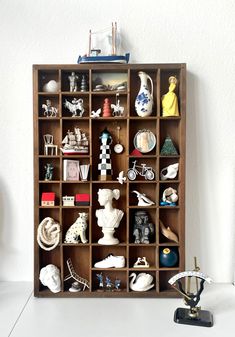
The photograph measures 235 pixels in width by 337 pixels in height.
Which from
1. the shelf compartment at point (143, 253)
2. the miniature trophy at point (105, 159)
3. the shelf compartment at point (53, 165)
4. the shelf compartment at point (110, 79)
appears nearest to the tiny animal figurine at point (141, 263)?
the shelf compartment at point (143, 253)

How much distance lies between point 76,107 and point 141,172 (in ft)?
1.14

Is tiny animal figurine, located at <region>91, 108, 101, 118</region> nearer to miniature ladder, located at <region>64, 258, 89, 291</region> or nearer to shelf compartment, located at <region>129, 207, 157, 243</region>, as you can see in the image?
shelf compartment, located at <region>129, 207, 157, 243</region>

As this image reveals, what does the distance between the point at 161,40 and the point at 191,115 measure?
0.31 metres

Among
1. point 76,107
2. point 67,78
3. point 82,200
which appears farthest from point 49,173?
point 67,78

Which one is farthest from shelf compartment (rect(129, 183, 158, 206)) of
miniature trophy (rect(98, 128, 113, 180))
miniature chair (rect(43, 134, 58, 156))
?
miniature chair (rect(43, 134, 58, 156))

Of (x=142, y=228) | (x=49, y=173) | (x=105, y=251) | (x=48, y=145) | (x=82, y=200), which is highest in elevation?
(x=48, y=145)

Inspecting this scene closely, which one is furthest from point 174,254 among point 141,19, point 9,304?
point 141,19

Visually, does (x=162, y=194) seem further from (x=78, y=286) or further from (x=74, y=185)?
(x=78, y=286)

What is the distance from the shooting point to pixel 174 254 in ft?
4.33

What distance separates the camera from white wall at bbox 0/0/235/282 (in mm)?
1387

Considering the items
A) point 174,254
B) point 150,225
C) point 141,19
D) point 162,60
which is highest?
point 141,19

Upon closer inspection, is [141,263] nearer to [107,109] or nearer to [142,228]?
[142,228]

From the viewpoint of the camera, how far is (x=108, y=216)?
1.32 m

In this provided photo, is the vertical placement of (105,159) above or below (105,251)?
above
